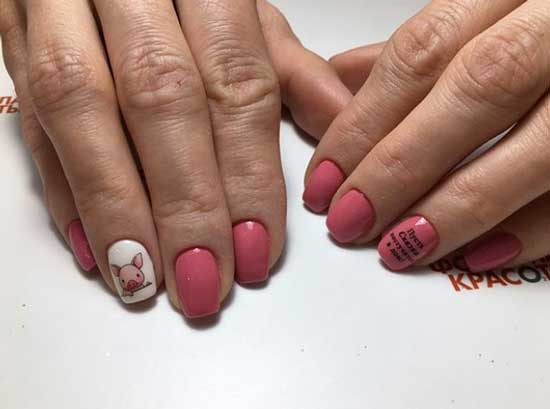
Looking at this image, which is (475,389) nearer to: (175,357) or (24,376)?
(175,357)

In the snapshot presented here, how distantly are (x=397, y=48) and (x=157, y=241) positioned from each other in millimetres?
321

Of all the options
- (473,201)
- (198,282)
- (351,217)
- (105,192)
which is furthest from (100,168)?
(473,201)

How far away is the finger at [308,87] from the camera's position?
69 cm

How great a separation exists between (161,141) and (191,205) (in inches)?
2.6

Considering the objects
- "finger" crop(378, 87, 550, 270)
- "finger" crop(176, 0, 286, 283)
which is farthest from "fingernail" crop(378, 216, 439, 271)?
"finger" crop(176, 0, 286, 283)

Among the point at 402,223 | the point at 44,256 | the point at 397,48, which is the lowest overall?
the point at 44,256

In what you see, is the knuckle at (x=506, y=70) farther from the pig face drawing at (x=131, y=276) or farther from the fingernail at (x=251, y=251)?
the pig face drawing at (x=131, y=276)

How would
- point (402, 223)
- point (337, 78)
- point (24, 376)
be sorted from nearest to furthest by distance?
point (24, 376)
point (402, 223)
point (337, 78)

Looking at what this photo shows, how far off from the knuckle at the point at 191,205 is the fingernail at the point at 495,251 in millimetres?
271

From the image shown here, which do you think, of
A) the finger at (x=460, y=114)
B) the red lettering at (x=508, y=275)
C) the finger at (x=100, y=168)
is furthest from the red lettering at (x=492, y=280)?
the finger at (x=100, y=168)

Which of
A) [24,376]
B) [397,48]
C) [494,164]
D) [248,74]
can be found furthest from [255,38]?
[24,376]

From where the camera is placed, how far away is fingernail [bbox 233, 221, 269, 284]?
53 cm

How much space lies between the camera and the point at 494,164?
0.52 m

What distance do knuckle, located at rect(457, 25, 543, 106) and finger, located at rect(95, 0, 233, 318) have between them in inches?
10.1
